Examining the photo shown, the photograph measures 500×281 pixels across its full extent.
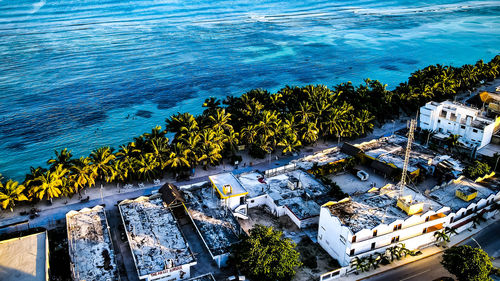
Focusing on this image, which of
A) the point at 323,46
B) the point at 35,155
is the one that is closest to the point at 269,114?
the point at 35,155

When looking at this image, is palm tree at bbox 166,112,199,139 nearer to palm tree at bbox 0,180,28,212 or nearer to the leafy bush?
palm tree at bbox 0,180,28,212

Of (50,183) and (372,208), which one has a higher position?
(50,183)

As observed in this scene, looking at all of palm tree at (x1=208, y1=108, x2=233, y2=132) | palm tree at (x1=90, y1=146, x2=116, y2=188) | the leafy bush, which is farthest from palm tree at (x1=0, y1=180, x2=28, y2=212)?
the leafy bush

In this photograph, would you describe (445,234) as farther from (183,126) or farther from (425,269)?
(183,126)

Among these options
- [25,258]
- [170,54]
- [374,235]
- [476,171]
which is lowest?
[476,171]

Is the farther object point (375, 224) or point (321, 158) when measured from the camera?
point (321, 158)

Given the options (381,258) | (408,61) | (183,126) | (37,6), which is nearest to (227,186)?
(183,126)

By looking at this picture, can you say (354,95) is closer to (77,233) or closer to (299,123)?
(299,123)
